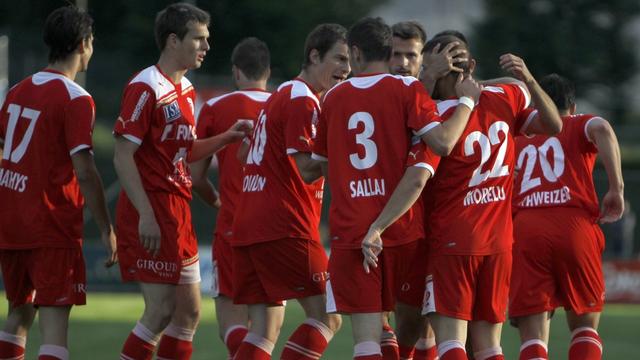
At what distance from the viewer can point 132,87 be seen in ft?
23.6

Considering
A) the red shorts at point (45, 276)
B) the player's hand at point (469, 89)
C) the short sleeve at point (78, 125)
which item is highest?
the player's hand at point (469, 89)

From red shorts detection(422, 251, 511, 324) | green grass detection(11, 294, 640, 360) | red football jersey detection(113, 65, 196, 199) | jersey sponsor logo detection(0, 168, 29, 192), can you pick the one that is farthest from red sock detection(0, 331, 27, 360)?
green grass detection(11, 294, 640, 360)

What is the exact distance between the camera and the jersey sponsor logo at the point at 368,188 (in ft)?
21.2

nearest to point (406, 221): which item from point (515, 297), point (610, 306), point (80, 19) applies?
point (515, 297)

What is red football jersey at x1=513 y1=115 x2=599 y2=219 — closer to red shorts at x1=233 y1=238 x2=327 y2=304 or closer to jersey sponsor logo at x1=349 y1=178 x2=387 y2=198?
red shorts at x1=233 y1=238 x2=327 y2=304

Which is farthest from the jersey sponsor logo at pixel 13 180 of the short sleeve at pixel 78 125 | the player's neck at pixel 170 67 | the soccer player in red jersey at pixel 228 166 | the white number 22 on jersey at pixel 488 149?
the white number 22 on jersey at pixel 488 149

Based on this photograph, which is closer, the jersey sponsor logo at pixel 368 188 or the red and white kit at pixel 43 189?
the jersey sponsor logo at pixel 368 188

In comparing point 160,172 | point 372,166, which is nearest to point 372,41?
point 372,166

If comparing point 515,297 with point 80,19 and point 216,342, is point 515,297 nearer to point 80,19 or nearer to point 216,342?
point 80,19

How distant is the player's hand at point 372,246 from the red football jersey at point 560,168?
7.08ft

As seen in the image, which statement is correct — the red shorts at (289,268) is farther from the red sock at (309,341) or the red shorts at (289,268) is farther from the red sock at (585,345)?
the red sock at (585,345)

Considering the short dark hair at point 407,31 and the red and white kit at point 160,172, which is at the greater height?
the short dark hair at point 407,31

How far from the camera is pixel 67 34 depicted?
705cm

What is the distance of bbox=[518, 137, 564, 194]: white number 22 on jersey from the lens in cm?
802
